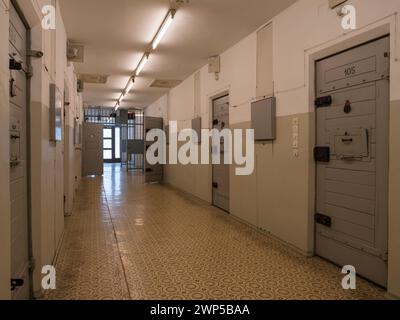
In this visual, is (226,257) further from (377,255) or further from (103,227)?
(103,227)

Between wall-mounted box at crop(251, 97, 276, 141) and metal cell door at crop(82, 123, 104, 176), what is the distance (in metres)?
8.27

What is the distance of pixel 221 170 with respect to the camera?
232 inches

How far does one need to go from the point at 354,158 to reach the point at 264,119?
4.86 feet

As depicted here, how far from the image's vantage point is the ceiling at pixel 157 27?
3.84 m

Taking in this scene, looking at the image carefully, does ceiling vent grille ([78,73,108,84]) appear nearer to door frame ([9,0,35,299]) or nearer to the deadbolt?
door frame ([9,0,35,299])

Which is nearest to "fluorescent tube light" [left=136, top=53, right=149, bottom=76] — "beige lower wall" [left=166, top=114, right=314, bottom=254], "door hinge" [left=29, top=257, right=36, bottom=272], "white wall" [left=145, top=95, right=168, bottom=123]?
"beige lower wall" [left=166, top=114, right=314, bottom=254]

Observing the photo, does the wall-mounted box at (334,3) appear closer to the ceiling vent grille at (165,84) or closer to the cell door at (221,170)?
the cell door at (221,170)

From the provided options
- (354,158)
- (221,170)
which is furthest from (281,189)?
(221,170)

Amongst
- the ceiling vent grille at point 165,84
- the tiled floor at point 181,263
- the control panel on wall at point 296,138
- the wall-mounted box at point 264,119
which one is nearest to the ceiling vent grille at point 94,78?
the ceiling vent grille at point 165,84

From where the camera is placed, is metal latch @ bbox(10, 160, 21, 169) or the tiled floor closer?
metal latch @ bbox(10, 160, 21, 169)

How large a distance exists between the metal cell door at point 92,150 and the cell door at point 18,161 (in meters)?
9.32

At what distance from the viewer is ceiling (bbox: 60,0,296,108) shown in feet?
12.6

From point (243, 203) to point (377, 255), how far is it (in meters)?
2.38

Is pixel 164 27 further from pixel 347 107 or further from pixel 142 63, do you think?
pixel 347 107
